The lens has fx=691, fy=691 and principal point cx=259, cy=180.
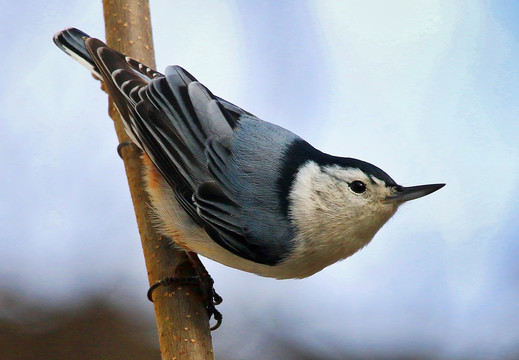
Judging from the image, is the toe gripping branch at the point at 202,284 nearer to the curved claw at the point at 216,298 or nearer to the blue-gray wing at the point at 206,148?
the curved claw at the point at 216,298

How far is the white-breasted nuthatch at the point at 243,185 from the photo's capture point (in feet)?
5.43

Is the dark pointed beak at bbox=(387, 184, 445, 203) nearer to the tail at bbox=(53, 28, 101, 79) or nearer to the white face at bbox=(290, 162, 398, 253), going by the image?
the white face at bbox=(290, 162, 398, 253)

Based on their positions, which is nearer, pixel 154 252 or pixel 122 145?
pixel 154 252

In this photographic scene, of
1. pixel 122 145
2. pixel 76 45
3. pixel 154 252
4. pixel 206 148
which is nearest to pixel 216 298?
pixel 154 252

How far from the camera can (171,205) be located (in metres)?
1.77

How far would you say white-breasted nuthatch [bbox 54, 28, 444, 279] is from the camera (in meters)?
1.66

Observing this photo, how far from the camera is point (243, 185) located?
66.4 inches

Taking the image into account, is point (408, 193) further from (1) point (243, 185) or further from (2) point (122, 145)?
(2) point (122, 145)

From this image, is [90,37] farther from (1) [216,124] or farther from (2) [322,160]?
(2) [322,160]

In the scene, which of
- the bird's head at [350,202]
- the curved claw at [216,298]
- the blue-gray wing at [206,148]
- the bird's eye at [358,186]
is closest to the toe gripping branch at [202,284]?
the curved claw at [216,298]

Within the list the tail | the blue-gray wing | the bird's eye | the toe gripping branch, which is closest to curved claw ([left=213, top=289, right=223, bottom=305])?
the toe gripping branch

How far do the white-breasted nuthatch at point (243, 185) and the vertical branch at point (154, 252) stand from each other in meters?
0.05

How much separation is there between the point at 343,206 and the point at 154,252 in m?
0.50

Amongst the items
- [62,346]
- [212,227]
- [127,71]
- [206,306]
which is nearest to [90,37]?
[127,71]
